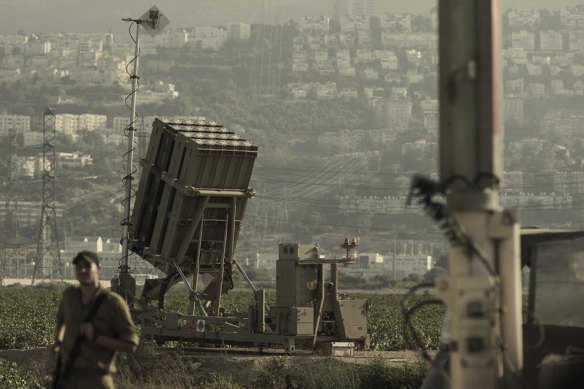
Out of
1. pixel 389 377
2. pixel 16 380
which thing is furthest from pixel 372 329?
pixel 16 380

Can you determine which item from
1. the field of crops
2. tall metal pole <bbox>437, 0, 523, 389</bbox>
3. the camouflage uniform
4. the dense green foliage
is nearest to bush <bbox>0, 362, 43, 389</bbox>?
the camouflage uniform

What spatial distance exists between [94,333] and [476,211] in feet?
9.53

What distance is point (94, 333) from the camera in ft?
29.0

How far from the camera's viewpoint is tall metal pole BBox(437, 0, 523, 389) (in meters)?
7.46

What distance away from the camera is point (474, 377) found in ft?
24.6

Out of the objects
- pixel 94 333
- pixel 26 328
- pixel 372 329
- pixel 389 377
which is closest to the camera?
pixel 94 333

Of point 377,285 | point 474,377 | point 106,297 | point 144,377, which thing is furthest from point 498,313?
point 377,285

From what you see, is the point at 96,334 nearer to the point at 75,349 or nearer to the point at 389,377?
the point at 75,349

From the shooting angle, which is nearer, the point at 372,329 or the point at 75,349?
the point at 75,349

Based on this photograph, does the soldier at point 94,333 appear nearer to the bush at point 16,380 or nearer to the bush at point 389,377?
the bush at point 16,380

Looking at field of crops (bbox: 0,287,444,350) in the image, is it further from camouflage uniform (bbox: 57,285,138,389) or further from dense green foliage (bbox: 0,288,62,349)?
camouflage uniform (bbox: 57,285,138,389)

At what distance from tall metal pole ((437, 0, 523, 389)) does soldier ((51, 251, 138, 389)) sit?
251 centimetres

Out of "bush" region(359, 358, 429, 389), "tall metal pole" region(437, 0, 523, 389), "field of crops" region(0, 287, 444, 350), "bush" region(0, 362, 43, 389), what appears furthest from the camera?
"field of crops" region(0, 287, 444, 350)

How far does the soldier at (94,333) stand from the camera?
29.2 ft
